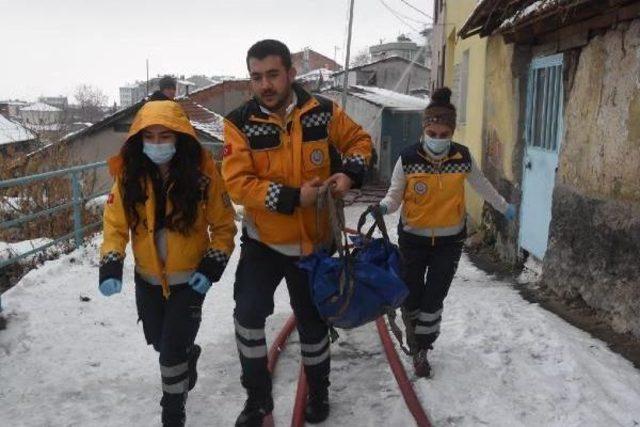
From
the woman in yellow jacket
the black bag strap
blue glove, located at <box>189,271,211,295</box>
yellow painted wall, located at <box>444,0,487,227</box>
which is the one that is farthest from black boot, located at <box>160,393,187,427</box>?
yellow painted wall, located at <box>444,0,487,227</box>

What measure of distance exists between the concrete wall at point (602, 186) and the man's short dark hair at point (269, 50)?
2.86 meters

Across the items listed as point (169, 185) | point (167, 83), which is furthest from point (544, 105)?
point (167, 83)

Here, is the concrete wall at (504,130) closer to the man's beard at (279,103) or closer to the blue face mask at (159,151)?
the man's beard at (279,103)

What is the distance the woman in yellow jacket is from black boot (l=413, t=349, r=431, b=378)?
1.60 meters

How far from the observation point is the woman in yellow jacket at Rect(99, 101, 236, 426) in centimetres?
291

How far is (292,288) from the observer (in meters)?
3.11

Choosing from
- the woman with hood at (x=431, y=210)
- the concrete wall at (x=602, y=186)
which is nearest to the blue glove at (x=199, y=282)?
the woman with hood at (x=431, y=210)

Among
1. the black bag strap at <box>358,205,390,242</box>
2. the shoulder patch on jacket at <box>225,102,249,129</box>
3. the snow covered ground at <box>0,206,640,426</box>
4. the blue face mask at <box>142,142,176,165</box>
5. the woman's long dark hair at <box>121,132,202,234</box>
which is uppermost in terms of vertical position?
the shoulder patch on jacket at <box>225,102,249,129</box>

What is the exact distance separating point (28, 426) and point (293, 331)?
2061mm

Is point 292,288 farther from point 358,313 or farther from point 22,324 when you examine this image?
point 22,324

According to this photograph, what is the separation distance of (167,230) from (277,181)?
0.62 meters

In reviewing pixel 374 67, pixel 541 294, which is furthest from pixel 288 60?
pixel 374 67

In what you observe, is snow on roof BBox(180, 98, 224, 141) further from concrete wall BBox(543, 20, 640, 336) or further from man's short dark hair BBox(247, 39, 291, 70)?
man's short dark hair BBox(247, 39, 291, 70)

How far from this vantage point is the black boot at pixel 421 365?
384cm
